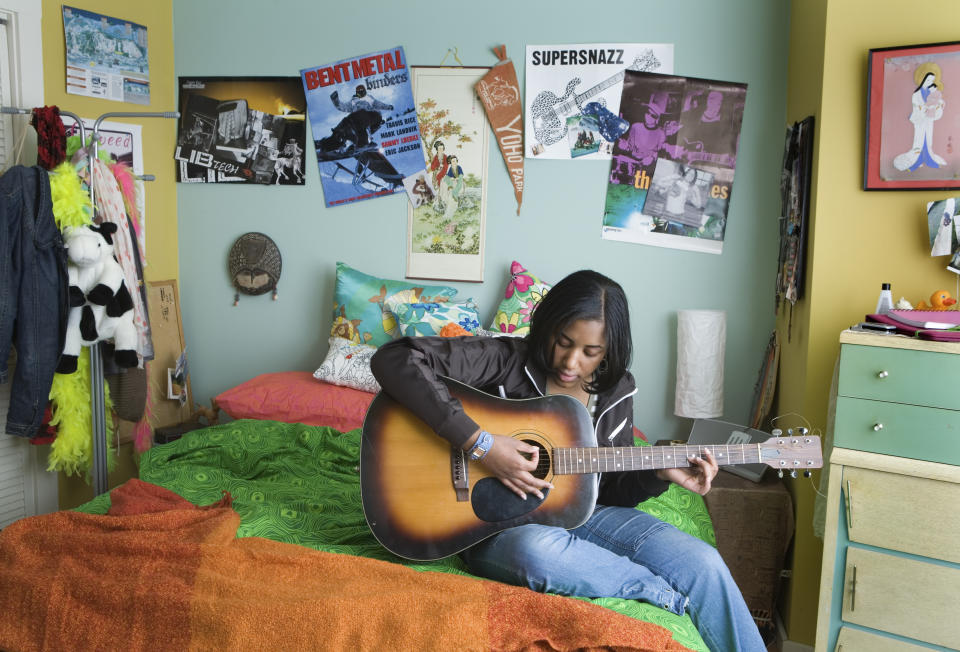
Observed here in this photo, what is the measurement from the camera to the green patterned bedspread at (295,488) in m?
1.67

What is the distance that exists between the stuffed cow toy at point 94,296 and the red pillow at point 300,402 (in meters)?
0.57

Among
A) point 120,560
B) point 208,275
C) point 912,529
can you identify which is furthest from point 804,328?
point 208,275

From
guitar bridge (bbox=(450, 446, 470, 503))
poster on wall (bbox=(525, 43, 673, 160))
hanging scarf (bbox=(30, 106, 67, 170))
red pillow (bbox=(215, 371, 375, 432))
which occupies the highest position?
poster on wall (bbox=(525, 43, 673, 160))

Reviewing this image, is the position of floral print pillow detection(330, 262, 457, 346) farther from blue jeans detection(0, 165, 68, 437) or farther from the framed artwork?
the framed artwork

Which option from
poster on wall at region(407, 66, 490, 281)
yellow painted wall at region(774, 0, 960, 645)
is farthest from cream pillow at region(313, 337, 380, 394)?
yellow painted wall at region(774, 0, 960, 645)

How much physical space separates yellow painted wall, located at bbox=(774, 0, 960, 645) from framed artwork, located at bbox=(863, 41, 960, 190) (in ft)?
0.14

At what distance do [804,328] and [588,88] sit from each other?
1.34m

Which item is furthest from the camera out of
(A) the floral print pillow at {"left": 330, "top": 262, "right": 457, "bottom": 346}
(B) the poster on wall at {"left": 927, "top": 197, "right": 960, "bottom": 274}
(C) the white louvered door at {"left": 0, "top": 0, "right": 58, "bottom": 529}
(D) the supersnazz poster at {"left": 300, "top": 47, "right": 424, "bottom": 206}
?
(D) the supersnazz poster at {"left": 300, "top": 47, "right": 424, "bottom": 206}

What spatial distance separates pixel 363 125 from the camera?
3.30 metres

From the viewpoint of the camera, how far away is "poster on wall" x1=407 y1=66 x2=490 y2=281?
3.17 metres

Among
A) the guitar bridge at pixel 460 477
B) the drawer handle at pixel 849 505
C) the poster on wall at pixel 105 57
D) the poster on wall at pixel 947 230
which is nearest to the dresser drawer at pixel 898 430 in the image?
the drawer handle at pixel 849 505

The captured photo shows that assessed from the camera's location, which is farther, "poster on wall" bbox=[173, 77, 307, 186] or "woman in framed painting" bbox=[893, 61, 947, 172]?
"poster on wall" bbox=[173, 77, 307, 186]

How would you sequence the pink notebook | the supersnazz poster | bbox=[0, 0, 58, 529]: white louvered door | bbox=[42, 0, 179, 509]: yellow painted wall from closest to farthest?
1. the pink notebook
2. bbox=[0, 0, 58, 529]: white louvered door
3. bbox=[42, 0, 179, 509]: yellow painted wall
4. the supersnazz poster

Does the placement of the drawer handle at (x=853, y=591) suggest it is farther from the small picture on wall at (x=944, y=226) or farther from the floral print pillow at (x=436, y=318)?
the floral print pillow at (x=436, y=318)
